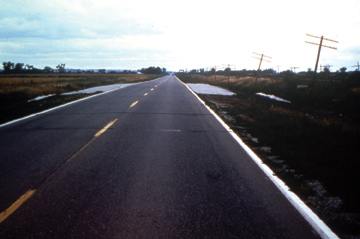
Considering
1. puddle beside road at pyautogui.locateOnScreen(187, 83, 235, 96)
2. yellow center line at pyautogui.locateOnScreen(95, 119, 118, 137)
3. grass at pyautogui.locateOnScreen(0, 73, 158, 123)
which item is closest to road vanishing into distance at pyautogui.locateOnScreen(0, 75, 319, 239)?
yellow center line at pyautogui.locateOnScreen(95, 119, 118, 137)

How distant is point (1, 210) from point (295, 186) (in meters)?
4.69

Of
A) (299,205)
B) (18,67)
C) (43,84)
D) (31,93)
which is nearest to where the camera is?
(299,205)

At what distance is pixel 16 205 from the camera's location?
5.42m

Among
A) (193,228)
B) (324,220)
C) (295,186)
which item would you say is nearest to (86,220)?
(193,228)

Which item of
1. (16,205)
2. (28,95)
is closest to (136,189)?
(16,205)

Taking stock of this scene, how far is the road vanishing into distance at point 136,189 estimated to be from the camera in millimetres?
4750

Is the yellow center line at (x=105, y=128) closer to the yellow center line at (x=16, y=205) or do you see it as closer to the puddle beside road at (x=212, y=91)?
the yellow center line at (x=16, y=205)

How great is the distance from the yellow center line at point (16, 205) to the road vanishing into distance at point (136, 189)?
0.04 feet

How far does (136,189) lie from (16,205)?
5.86ft

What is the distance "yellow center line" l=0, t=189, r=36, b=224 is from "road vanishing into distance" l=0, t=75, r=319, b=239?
12mm

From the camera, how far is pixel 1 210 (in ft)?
17.2

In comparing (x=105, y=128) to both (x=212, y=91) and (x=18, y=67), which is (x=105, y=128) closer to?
(x=212, y=91)

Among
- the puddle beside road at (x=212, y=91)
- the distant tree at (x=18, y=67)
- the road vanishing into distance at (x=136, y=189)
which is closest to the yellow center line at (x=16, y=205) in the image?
the road vanishing into distance at (x=136, y=189)

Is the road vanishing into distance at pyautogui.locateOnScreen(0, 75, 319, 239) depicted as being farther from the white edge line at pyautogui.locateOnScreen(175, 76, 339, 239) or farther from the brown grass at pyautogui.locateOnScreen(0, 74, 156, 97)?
the brown grass at pyautogui.locateOnScreen(0, 74, 156, 97)
